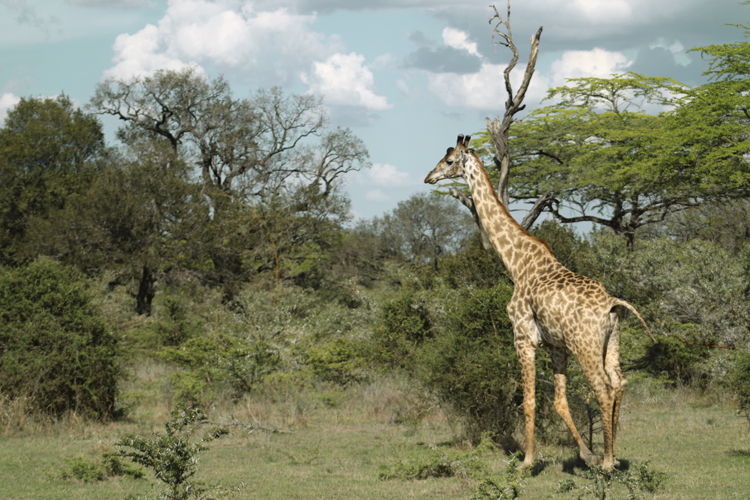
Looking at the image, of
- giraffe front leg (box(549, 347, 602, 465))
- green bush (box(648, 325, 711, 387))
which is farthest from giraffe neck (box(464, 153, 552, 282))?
green bush (box(648, 325, 711, 387))

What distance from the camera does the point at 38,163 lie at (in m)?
32.6

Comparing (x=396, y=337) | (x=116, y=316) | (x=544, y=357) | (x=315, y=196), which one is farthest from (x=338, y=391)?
(x=315, y=196)

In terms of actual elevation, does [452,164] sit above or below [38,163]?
below

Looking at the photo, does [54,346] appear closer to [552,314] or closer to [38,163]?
[552,314]

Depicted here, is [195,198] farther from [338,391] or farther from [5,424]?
[5,424]

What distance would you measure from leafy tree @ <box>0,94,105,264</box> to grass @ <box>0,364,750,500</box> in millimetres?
21724

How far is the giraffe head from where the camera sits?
8.78 meters

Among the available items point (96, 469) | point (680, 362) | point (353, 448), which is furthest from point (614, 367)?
point (680, 362)

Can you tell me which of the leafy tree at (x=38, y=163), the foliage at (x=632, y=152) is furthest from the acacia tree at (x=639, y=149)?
the leafy tree at (x=38, y=163)

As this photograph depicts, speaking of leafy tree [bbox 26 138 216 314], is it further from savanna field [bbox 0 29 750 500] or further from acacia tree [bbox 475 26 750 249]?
acacia tree [bbox 475 26 750 249]

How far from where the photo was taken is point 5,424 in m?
9.77

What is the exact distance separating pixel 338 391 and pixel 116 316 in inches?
203

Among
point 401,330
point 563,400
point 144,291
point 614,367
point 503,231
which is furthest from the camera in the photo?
point 144,291

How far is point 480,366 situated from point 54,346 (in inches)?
256
